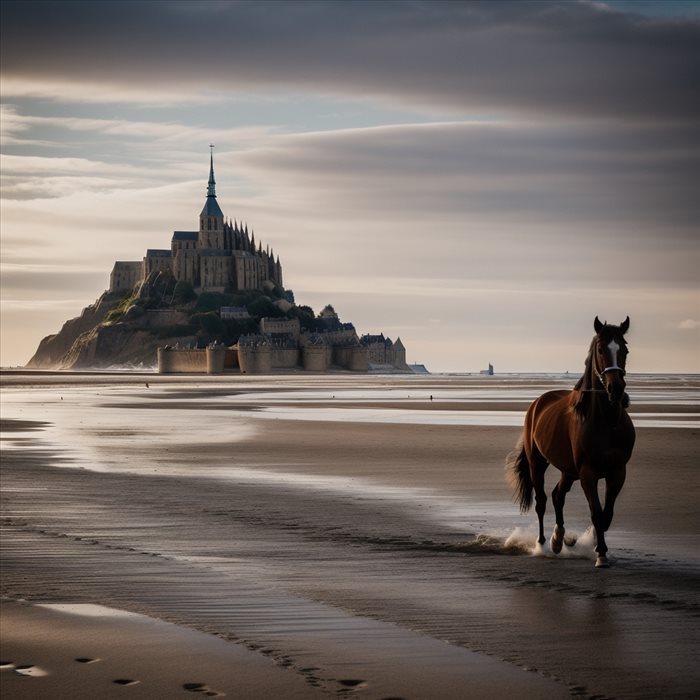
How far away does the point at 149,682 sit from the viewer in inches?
239

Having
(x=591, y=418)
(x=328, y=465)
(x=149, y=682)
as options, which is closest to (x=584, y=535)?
(x=591, y=418)

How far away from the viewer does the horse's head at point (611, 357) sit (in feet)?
33.6

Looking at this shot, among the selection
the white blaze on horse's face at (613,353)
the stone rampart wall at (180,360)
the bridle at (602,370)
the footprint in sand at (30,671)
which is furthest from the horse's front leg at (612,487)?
the stone rampart wall at (180,360)

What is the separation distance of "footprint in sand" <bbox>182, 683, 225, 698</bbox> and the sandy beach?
0.02m

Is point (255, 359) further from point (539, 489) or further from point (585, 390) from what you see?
point (585, 390)

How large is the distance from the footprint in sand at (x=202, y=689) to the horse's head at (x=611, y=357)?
5.30 m

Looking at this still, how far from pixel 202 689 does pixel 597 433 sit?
544 cm

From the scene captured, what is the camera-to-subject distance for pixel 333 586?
894 centimetres

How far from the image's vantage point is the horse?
33.9ft

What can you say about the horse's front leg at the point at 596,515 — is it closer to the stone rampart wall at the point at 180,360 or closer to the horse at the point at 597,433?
the horse at the point at 597,433

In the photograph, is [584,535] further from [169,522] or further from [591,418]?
[169,522]

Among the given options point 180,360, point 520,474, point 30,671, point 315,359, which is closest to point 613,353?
point 520,474

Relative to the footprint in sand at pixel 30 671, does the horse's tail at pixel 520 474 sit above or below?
above

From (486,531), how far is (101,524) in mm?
4044
